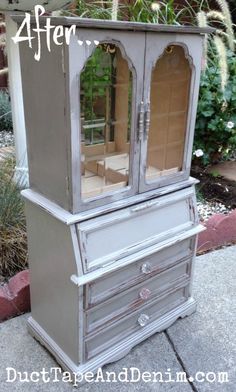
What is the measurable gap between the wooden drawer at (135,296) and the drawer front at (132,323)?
0.12 ft

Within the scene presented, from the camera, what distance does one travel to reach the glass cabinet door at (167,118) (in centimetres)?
139

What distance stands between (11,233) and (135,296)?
2.54 feet

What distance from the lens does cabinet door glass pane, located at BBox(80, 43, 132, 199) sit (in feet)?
4.01

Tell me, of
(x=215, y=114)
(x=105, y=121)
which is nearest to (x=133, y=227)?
(x=105, y=121)

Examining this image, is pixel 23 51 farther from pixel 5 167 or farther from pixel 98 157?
pixel 5 167

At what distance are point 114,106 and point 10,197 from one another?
0.91 meters

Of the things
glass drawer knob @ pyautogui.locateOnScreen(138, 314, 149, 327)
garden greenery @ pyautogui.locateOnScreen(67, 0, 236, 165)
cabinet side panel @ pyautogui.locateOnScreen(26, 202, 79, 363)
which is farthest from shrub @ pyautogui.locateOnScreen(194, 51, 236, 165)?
cabinet side panel @ pyautogui.locateOnScreen(26, 202, 79, 363)

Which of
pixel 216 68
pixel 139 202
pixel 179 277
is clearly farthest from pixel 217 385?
pixel 216 68

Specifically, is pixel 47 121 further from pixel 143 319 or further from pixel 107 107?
pixel 143 319

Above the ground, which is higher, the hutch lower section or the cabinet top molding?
the cabinet top molding

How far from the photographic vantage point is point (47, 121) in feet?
4.09

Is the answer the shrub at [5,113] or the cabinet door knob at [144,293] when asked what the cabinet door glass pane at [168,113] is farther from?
the shrub at [5,113]

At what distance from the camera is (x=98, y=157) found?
134 centimetres

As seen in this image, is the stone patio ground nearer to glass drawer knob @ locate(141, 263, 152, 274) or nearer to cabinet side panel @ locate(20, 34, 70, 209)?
glass drawer knob @ locate(141, 263, 152, 274)
